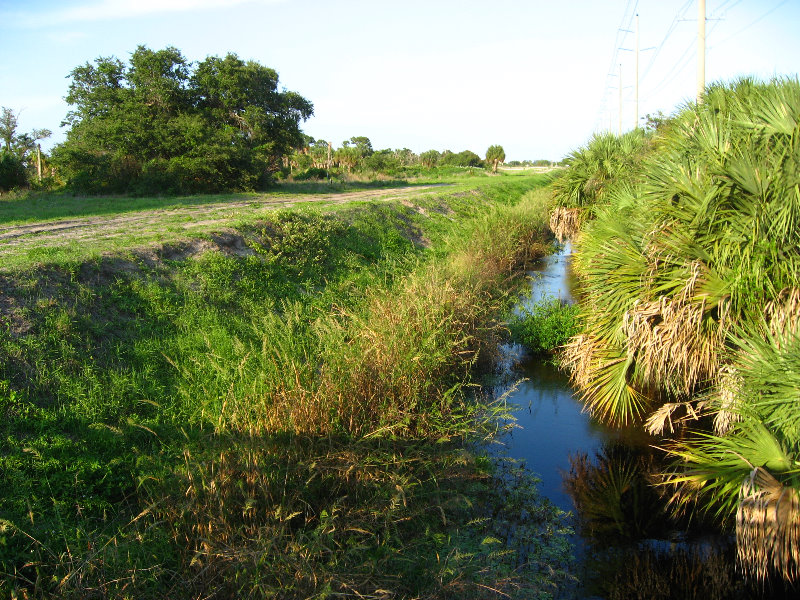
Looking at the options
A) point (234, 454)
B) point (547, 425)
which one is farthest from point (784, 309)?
point (234, 454)

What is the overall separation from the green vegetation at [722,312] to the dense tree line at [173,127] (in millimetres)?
21623

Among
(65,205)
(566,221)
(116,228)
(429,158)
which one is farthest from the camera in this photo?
(429,158)

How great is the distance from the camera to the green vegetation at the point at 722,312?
450cm

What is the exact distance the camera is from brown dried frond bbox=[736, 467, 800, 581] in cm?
427

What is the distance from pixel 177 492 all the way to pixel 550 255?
20.2 m

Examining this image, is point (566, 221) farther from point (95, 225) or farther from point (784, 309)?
point (784, 309)

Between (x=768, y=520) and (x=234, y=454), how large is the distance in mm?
3999

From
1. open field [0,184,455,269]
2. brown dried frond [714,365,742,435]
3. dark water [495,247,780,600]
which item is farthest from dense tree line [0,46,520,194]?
brown dried frond [714,365,742,435]

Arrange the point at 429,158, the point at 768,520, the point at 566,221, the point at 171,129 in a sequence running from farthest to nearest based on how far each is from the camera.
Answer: the point at 429,158
the point at 171,129
the point at 566,221
the point at 768,520

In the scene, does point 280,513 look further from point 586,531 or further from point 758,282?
point 758,282

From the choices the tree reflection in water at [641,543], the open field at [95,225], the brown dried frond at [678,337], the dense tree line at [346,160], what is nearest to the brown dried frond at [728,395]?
the brown dried frond at [678,337]

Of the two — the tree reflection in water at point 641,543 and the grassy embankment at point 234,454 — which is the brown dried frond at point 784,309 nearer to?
the tree reflection in water at point 641,543

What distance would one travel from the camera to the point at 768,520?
4.31 meters

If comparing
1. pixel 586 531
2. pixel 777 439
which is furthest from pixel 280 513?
pixel 777 439
